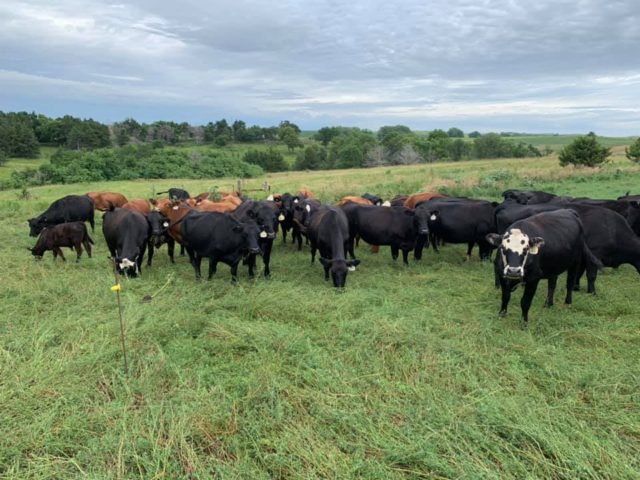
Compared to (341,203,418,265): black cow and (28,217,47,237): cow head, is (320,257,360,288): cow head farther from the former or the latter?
(28,217,47,237): cow head

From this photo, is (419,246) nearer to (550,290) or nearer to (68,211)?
(550,290)

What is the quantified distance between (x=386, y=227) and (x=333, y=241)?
2.03m

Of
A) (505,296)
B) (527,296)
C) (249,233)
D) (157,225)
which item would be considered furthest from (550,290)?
(157,225)

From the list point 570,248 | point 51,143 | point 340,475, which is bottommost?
point 340,475

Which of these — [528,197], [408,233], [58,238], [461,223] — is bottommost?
[58,238]

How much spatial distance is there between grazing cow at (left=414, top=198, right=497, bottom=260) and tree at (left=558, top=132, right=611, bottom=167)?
31893 mm

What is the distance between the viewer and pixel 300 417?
173 inches

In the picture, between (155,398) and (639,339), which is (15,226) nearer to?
(155,398)

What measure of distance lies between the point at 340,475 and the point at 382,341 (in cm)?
252

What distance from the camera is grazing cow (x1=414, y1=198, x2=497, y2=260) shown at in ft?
35.5

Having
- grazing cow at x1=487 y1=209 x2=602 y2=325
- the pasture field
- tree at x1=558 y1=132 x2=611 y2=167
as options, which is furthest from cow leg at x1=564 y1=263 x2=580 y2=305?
tree at x1=558 y1=132 x2=611 y2=167

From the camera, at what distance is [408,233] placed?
10844 mm

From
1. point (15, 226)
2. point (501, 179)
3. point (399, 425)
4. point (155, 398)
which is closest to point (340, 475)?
point (399, 425)

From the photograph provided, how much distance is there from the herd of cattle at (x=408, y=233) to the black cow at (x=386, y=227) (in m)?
0.02
